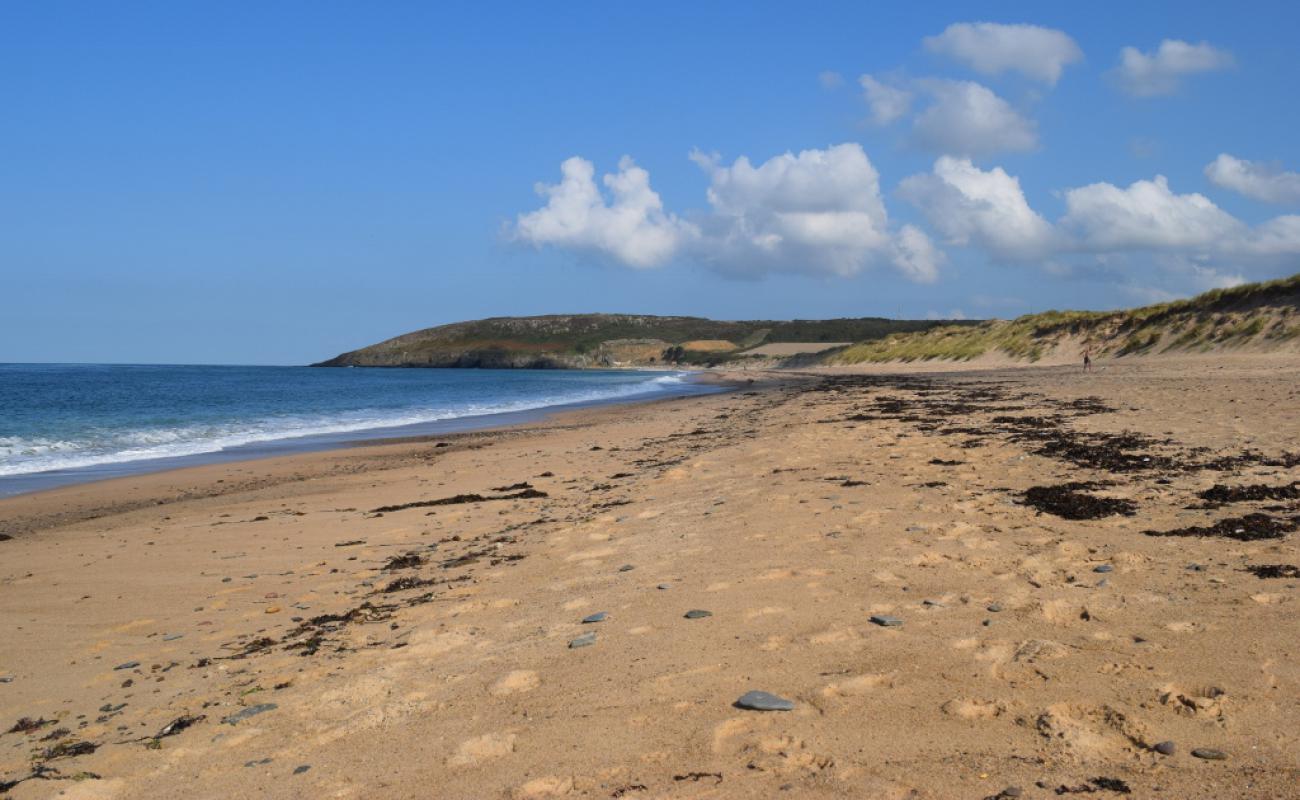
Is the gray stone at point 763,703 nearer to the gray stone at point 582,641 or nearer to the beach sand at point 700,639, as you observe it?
the beach sand at point 700,639

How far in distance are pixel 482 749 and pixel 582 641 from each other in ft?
3.88

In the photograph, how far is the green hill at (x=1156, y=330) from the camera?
32.6 metres

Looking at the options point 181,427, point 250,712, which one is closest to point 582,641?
point 250,712

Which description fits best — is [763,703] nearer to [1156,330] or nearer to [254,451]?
[254,451]

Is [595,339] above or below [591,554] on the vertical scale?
above

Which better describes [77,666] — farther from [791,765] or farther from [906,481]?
[906,481]

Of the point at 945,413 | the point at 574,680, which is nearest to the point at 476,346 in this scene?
the point at 945,413

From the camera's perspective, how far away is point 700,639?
171 inches

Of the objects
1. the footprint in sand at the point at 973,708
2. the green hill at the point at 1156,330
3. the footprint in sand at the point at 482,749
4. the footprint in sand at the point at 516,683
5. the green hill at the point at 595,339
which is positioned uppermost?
the green hill at the point at 595,339

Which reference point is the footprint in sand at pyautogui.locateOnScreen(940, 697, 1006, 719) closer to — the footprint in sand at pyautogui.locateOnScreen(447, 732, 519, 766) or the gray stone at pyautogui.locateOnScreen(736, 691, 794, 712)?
the gray stone at pyautogui.locateOnScreen(736, 691, 794, 712)

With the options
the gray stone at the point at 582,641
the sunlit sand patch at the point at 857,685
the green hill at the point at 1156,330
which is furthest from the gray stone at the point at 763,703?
the green hill at the point at 1156,330

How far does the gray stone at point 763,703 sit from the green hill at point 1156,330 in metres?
34.6

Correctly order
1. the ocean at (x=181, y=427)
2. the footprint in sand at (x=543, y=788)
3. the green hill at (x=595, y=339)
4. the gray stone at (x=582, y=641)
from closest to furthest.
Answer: the footprint in sand at (x=543, y=788)
the gray stone at (x=582, y=641)
the ocean at (x=181, y=427)
the green hill at (x=595, y=339)

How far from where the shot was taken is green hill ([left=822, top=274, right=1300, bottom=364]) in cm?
3256
